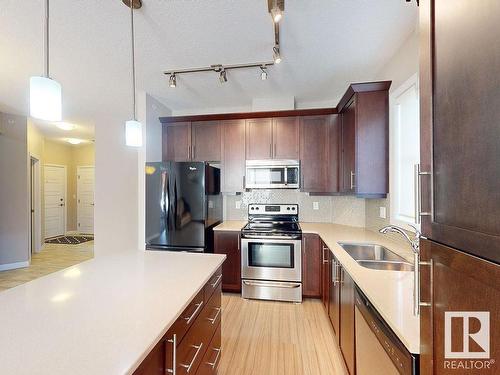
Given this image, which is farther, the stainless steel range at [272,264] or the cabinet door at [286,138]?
the cabinet door at [286,138]

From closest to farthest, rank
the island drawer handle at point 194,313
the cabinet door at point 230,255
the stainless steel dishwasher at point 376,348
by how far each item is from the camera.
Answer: the stainless steel dishwasher at point 376,348 < the island drawer handle at point 194,313 < the cabinet door at point 230,255

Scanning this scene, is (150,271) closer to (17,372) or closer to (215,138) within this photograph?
(17,372)

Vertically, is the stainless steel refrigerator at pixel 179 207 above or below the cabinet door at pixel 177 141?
below

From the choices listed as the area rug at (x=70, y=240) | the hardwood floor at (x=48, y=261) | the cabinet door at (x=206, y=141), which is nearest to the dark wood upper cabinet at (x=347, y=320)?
the cabinet door at (x=206, y=141)

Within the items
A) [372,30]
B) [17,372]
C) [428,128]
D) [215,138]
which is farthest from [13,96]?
[428,128]

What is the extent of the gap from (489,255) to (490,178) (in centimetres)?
16

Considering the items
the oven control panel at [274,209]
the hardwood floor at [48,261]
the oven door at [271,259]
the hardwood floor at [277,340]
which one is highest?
the oven control panel at [274,209]

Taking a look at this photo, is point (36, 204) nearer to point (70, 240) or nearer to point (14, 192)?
point (14, 192)

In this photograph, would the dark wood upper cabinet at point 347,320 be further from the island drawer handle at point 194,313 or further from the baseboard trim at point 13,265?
the baseboard trim at point 13,265

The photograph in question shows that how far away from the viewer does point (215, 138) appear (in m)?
3.40

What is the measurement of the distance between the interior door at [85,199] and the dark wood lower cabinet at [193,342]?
294 inches

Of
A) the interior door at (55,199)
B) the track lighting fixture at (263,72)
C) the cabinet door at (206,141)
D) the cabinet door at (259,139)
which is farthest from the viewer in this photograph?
the interior door at (55,199)

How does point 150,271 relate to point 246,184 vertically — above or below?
below

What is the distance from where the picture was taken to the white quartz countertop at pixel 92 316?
2.24ft
